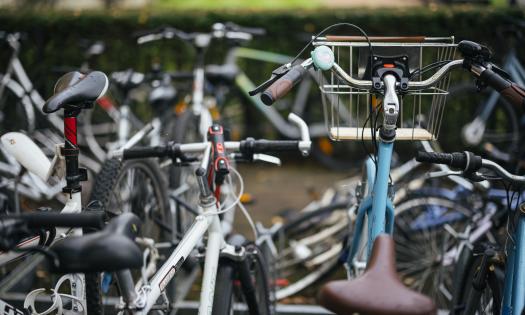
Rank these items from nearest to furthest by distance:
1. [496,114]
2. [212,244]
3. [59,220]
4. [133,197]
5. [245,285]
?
[59,220]
[212,244]
[245,285]
[133,197]
[496,114]

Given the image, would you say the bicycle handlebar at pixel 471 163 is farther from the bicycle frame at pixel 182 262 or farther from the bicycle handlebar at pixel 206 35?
the bicycle handlebar at pixel 206 35

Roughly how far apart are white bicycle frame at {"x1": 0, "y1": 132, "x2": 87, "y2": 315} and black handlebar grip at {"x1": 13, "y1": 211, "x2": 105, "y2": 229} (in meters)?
0.40

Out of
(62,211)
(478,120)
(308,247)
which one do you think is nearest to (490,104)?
(478,120)

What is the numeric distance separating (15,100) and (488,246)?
385 centimetres

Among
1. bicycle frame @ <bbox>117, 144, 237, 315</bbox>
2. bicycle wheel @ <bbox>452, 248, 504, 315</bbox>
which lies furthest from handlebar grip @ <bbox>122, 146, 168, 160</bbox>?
bicycle wheel @ <bbox>452, 248, 504, 315</bbox>

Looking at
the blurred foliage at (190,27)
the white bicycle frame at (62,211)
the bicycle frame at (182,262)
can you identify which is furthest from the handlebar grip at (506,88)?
the blurred foliage at (190,27)

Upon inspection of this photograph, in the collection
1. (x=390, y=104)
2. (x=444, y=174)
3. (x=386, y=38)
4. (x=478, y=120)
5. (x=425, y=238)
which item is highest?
(x=386, y=38)

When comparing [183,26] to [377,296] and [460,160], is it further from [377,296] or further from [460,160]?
[377,296]

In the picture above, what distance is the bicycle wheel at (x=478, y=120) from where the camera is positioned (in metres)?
5.36

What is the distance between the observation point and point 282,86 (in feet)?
6.61

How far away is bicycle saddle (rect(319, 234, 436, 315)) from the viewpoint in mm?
1525

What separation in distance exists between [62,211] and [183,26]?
4344 mm

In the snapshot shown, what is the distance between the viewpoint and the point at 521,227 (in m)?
2.14

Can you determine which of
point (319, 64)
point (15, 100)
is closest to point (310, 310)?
point (319, 64)
